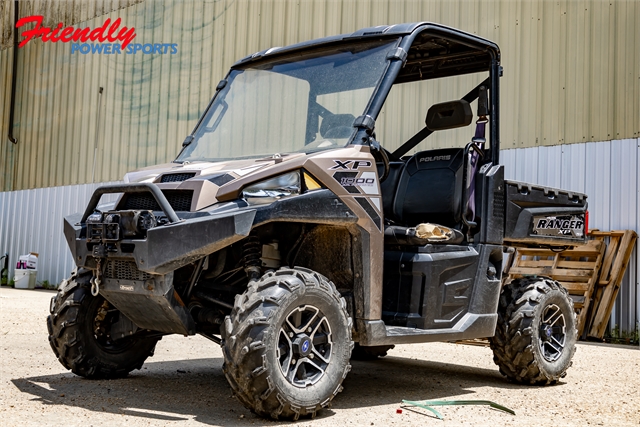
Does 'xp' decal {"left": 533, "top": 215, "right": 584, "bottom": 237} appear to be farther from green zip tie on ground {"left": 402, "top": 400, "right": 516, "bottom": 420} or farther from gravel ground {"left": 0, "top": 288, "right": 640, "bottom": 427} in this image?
green zip tie on ground {"left": 402, "top": 400, "right": 516, "bottom": 420}

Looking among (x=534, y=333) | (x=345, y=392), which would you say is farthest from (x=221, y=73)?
(x=345, y=392)

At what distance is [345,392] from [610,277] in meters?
6.39

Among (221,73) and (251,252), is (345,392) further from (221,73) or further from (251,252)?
(221,73)

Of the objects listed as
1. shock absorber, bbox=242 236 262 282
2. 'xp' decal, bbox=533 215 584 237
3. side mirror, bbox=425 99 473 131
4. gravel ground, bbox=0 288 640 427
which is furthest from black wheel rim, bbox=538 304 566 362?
shock absorber, bbox=242 236 262 282

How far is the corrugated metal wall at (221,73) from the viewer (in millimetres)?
12031

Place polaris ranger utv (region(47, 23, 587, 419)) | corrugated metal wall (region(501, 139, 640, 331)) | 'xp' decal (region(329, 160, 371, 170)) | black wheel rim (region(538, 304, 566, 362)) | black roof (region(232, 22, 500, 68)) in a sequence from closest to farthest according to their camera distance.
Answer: polaris ranger utv (region(47, 23, 587, 419)), 'xp' decal (region(329, 160, 371, 170)), black roof (region(232, 22, 500, 68)), black wheel rim (region(538, 304, 566, 362)), corrugated metal wall (region(501, 139, 640, 331))

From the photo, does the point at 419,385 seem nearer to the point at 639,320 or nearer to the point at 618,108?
the point at 639,320

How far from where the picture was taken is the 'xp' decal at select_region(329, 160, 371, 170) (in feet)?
18.4

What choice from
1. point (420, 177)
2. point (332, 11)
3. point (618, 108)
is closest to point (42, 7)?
point (332, 11)

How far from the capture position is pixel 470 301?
6793 millimetres

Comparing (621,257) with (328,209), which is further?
(621,257)

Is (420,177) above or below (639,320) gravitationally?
above

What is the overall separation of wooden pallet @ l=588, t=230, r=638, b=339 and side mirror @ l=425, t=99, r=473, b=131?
17.8 feet

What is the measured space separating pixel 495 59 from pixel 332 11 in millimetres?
8646
